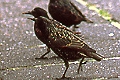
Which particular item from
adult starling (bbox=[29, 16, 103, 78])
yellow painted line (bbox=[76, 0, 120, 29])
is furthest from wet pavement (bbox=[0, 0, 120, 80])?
adult starling (bbox=[29, 16, 103, 78])

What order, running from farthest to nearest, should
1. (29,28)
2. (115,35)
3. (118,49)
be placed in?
1. (29,28)
2. (115,35)
3. (118,49)

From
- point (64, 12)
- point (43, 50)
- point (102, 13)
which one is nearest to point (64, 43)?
point (43, 50)

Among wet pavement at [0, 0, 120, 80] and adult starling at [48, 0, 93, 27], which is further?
adult starling at [48, 0, 93, 27]

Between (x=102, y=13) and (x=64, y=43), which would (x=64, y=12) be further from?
(x=64, y=43)

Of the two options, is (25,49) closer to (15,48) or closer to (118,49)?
(15,48)

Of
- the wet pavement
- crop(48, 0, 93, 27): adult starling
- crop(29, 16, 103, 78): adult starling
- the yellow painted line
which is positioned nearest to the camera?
crop(29, 16, 103, 78): adult starling

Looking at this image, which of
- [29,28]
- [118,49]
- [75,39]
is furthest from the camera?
[29,28]

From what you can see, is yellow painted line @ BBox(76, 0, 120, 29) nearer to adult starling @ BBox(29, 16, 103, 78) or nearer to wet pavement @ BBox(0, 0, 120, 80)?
wet pavement @ BBox(0, 0, 120, 80)

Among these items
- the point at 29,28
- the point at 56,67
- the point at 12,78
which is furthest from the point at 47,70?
the point at 29,28
